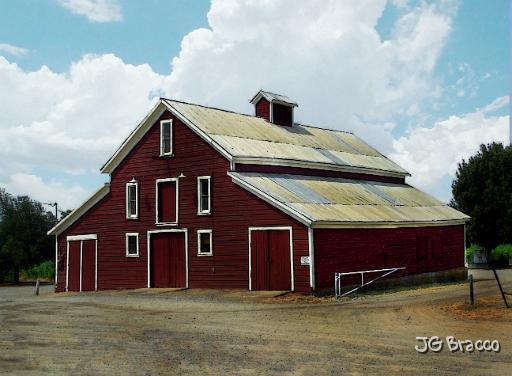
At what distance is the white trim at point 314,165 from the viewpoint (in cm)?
3322

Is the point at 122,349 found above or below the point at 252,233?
below

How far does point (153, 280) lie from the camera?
113ft

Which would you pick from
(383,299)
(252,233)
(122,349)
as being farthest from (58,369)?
(252,233)

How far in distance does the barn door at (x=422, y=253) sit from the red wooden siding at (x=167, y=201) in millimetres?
13399

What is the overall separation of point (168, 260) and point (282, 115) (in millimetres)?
14009

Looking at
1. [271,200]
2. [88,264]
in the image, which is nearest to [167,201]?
[88,264]

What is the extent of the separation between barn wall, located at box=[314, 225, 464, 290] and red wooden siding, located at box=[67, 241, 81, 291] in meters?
15.8

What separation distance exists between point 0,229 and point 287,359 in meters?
53.0

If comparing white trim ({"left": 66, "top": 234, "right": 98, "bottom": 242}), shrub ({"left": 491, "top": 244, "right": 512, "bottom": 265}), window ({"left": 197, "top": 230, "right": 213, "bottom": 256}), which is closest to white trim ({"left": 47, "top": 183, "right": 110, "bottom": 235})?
white trim ({"left": 66, "top": 234, "right": 98, "bottom": 242})

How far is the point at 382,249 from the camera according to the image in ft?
109

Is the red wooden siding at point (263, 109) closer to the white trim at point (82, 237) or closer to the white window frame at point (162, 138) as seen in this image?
the white window frame at point (162, 138)

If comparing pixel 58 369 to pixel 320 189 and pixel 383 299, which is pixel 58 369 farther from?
pixel 320 189

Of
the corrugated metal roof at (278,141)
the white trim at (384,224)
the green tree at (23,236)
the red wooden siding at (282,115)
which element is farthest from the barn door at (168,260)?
the green tree at (23,236)

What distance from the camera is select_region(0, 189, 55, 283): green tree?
196 feet
